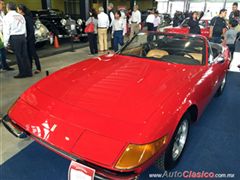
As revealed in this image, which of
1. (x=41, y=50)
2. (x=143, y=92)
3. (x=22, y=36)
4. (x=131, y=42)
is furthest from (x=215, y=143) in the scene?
(x=41, y=50)

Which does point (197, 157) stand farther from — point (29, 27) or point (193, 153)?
point (29, 27)

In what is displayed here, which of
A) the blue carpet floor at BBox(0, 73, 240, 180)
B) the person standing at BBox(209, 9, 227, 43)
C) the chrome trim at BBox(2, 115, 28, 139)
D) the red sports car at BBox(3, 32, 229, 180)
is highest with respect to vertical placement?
the person standing at BBox(209, 9, 227, 43)

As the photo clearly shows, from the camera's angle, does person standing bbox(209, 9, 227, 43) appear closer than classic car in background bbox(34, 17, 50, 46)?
Yes

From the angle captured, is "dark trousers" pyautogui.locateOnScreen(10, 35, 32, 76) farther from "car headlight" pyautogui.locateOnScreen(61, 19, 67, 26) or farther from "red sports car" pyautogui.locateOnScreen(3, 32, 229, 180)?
"car headlight" pyautogui.locateOnScreen(61, 19, 67, 26)

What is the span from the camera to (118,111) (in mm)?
1737

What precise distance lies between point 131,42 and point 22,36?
96.8 inches

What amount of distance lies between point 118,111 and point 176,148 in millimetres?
802

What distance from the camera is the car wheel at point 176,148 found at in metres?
1.88

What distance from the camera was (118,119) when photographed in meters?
1.65

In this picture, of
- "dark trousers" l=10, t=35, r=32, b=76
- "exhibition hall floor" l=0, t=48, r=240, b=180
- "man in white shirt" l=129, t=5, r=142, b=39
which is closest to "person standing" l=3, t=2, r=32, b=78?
"dark trousers" l=10, t=35, r=32, b=76

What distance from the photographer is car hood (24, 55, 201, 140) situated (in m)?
1.65

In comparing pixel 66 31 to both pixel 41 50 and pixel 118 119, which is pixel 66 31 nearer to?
pixel 41 50

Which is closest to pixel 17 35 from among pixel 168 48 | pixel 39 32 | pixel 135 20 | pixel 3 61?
pixel 3 61

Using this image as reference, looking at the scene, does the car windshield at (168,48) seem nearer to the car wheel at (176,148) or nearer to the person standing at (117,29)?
the car wheel at (176,148)
